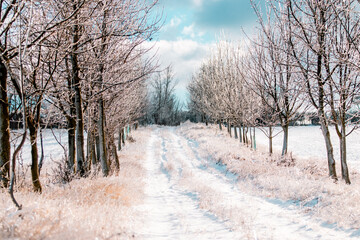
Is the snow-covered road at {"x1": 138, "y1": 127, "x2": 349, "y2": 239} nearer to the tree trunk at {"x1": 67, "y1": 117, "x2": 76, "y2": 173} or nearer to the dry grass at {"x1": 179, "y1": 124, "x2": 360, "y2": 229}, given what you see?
the dry grass at {"x1": 179, "y1": 124, "x2": 360, "y2": 229}

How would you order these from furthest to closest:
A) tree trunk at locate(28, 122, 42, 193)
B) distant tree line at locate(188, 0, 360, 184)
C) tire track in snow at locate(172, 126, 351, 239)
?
distant tree line at locate(188, 0, 360, 184) → tree trunk at locate(28, 122, 42, 193) → tire track in snow at locate(172, 126, 351, 239)

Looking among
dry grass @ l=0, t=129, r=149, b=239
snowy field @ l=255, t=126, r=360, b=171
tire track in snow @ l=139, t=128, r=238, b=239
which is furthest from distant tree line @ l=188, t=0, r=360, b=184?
dry grass @ l=0, t=129, r=149, b=239

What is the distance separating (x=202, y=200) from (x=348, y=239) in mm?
2971

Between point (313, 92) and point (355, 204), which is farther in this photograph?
point (313, 92)

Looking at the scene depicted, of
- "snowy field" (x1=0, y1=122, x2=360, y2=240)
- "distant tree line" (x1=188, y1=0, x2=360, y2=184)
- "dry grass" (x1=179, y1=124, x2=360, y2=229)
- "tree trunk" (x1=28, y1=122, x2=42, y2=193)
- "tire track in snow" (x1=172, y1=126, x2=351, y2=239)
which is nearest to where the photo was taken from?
"snowy field" (x1=0, y1=122, x2=360, y2=240)

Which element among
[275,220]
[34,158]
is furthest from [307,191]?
[34,158]

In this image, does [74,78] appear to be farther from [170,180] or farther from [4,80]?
[170,180]

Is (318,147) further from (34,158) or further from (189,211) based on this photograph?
(34,158)

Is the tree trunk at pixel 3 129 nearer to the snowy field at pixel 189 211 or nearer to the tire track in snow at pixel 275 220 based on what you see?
the snowy field at pixel 189 211

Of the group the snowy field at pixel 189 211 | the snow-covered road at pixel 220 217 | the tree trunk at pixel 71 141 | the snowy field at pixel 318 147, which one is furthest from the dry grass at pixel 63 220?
the snowy field at pixel 318 147

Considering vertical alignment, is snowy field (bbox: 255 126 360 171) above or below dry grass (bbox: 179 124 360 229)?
below

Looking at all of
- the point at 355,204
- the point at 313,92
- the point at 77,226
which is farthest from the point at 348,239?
the point at 313,92

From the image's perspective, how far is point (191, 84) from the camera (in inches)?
1369

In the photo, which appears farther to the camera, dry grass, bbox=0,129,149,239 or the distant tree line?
the distant tree line
